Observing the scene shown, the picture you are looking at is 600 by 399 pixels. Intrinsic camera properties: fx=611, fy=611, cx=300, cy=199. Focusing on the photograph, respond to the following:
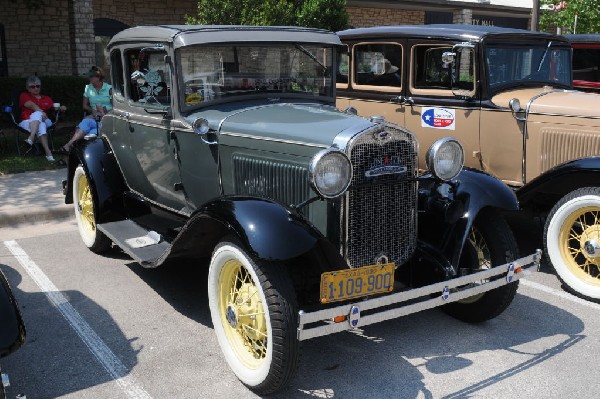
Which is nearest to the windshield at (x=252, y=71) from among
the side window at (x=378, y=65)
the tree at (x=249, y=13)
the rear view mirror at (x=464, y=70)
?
the rear view mirror at (x=464, y=70)

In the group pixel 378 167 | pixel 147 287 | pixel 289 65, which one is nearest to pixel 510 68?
pixel 289 65

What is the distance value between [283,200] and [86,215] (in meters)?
2.60

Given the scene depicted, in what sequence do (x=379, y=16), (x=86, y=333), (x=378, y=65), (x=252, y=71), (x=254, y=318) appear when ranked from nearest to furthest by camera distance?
(x=254, y=318)
(x=86, y=333)
(x=252, y=71)
(x=378, y=65)
(x=379, y=16)

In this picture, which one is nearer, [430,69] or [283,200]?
[283,200]

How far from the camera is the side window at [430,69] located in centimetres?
559

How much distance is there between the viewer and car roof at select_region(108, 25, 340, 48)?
4.04m

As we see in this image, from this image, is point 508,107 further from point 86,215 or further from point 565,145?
point 86,215

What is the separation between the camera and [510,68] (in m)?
5.45

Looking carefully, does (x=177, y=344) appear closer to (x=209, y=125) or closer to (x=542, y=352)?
(x=209, y=125)

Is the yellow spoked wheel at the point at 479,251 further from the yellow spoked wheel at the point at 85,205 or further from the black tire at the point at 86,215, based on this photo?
the yellow spoked wheel at the point at 85,205

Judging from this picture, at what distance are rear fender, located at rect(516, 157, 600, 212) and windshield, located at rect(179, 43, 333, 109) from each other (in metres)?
1.79

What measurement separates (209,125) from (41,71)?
409 inches

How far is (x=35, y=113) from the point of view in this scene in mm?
8719

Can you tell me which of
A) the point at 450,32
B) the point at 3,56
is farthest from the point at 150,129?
the point at 3,56
